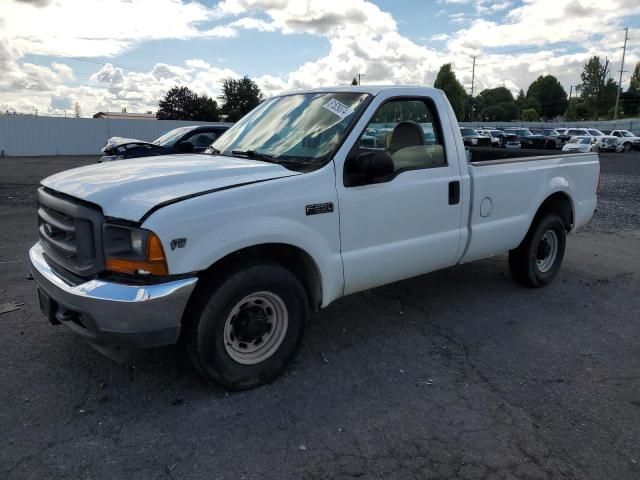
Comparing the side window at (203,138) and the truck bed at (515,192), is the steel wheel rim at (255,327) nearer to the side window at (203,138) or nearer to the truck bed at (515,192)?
the truck bed at (515,192)

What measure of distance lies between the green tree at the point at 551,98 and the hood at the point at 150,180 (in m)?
125

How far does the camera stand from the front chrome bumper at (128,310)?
282cm

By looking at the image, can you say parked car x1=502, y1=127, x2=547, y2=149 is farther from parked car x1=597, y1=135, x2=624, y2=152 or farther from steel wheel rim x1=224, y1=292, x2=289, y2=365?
steel wheel rim x1=224, y1=292, x2=289, y2=365

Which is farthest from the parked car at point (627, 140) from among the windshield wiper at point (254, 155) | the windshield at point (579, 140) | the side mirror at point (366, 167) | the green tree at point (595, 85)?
the green tree at point (595, 85)

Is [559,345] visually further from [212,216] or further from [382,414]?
[212,216]

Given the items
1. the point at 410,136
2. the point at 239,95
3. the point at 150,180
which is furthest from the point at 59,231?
the point at 239,95

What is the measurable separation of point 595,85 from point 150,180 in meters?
99.5

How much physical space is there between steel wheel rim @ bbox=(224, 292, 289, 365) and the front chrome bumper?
0.39 meters

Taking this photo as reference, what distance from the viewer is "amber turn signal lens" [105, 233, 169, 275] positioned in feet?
9.23

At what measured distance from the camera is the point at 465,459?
276cm

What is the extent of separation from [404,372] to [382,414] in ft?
2.00

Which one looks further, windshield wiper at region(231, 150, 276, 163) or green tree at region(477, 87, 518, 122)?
green tree at region(477, 87, 518, 122)

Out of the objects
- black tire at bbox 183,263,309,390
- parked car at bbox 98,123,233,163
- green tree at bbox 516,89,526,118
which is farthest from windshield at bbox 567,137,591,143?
green tree at bbox 516,89,526,118

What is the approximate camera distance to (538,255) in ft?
18.7
